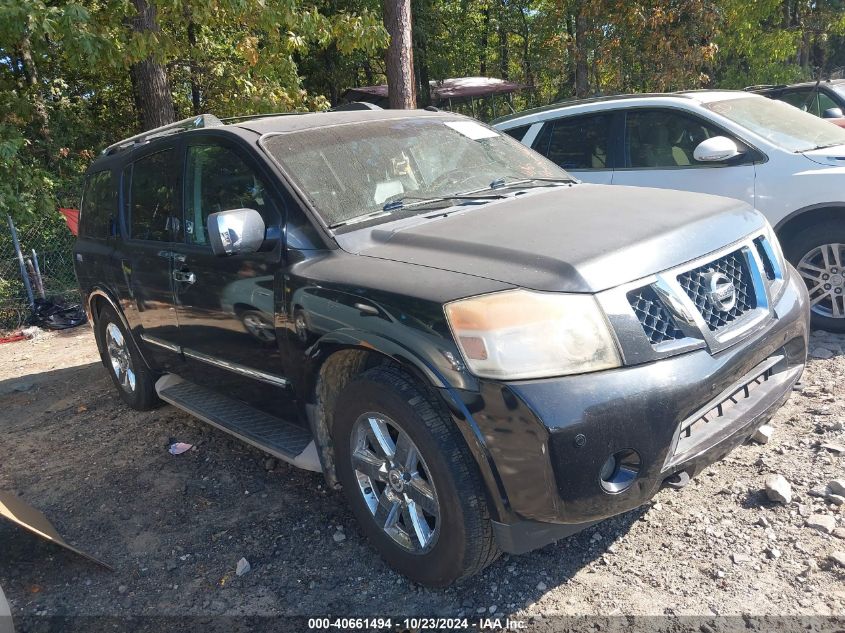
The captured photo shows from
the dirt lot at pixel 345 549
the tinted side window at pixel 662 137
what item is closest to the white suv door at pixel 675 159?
the tinted side window at pixel 662 137

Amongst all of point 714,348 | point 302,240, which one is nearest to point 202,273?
point 302,240

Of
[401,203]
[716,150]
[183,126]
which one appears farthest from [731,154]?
[183,126]

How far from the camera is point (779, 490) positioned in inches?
124

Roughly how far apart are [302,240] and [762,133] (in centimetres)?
403

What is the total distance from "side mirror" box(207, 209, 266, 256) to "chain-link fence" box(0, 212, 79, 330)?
716 centimetres

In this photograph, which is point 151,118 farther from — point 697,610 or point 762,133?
point 697,610

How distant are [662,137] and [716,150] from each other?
677 mm

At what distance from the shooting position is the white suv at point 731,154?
16.7 feet

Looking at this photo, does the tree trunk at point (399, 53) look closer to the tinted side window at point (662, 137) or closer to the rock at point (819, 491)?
the tinted side window at point (662, 137)

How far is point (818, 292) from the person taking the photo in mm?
5156

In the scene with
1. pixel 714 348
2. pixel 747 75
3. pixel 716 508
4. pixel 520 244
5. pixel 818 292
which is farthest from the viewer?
pixel 747 75

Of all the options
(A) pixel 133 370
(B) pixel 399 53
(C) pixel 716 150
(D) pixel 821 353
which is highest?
(B) pixel 399 53

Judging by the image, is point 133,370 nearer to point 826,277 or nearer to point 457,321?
point 457,321

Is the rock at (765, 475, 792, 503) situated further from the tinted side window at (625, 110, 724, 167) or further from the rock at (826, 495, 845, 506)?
the tinted side window at (625, 110, 724, 167)
